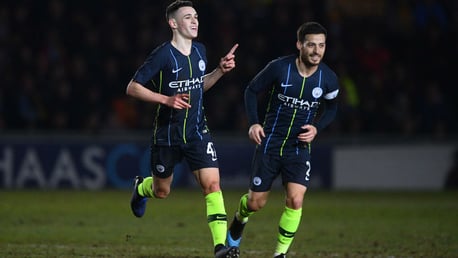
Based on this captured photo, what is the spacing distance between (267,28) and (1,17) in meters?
5.31

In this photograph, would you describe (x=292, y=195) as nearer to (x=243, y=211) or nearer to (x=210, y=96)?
(x=243, y=211)

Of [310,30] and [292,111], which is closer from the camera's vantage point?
[310,30]

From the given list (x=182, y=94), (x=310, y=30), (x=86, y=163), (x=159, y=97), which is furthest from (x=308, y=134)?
(x=86, y=163)

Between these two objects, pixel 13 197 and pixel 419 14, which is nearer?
pixel 13 197

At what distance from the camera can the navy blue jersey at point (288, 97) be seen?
8625 mm

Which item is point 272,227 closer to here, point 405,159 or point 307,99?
point 307,99

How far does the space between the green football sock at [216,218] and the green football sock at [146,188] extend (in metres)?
1.35

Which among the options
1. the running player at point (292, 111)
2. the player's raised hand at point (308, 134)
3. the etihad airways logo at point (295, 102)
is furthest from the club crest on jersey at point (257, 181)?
the etihad airways logo at point (295, 102)

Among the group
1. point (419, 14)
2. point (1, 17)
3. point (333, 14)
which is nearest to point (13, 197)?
point (1, 17)

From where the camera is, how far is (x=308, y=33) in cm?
852

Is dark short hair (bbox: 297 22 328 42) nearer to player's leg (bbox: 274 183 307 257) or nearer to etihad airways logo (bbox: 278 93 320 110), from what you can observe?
etihad airways logo (bbox: 278 93 320 110)

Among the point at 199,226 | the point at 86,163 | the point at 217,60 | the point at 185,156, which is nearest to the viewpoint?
the point at 185,156

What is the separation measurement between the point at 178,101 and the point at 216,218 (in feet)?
3.45

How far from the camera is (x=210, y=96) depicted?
18.8 meters
